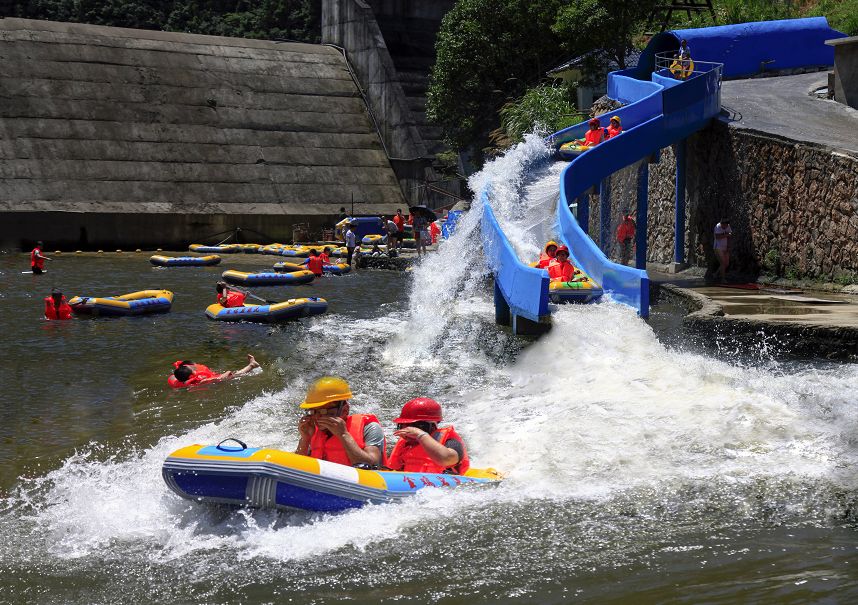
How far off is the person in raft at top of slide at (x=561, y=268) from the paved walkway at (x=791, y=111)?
A: 616 centimetres

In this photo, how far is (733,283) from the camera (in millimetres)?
21062

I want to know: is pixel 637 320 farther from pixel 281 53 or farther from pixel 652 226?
pixel 281 53

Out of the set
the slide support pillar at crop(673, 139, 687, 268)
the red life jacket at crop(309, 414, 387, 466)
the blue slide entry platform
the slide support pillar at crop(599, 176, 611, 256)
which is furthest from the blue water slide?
the slide support pillar at crop(599, 176, 611, 256)

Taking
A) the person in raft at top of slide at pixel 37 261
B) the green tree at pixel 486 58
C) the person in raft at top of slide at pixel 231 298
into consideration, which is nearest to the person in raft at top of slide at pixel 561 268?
the person in raft at top of slide at pixel 231 298

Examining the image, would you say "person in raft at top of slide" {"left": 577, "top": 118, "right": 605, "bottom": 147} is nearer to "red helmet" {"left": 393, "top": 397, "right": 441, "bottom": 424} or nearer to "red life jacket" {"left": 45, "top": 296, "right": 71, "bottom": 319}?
"red life jacket" {"left": 45, "top": 296, "right": 71, "bottom": 319}

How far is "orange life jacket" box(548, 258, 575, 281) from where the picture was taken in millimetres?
16062

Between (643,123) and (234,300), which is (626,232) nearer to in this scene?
(643,123)

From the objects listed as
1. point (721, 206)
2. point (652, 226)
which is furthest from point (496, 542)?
point (652, 226)

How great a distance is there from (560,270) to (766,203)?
23.1 ft

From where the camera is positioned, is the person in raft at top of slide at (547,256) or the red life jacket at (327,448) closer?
the red life jacket at (327,448)

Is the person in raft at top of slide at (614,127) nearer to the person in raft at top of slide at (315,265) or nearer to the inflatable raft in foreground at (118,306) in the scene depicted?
the person in raft at top of slide at (315,265)

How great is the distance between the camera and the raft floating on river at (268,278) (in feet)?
84.1

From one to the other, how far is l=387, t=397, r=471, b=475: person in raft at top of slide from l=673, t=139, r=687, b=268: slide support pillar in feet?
56.0

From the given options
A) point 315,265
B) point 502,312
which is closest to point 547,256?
point 502,312
